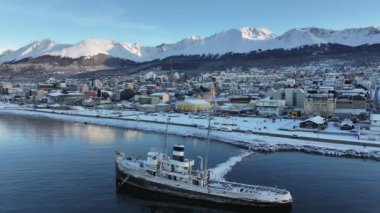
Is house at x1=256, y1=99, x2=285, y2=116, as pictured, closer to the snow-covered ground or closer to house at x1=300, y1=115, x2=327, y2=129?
house at x1=300, y1=115, x2=327, y2=129

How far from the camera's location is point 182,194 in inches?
608

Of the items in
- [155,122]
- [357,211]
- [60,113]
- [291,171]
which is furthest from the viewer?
[60,113]

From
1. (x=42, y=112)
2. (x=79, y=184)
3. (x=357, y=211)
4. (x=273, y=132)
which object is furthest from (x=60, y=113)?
(x=357, y=211)

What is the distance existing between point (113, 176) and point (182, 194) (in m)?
4.14

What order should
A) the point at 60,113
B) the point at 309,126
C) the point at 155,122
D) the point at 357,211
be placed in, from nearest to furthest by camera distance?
the point at 357,211, the point at 309,126, the point at 155,122, the point at 60,113

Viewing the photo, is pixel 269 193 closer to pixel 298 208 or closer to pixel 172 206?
pixel 298 208

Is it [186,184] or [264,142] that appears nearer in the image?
[186,184]

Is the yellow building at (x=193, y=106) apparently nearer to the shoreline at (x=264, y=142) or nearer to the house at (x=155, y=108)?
the house at (x=155, y=108)

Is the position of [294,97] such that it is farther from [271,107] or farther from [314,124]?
[314,124]

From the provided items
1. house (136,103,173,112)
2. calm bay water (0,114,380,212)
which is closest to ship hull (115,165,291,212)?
calm bay water (0,114,380,212)

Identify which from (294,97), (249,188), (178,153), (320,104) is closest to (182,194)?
(178,153)

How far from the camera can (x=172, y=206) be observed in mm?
14914

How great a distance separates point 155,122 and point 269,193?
24.1 m

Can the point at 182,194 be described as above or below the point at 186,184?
below
